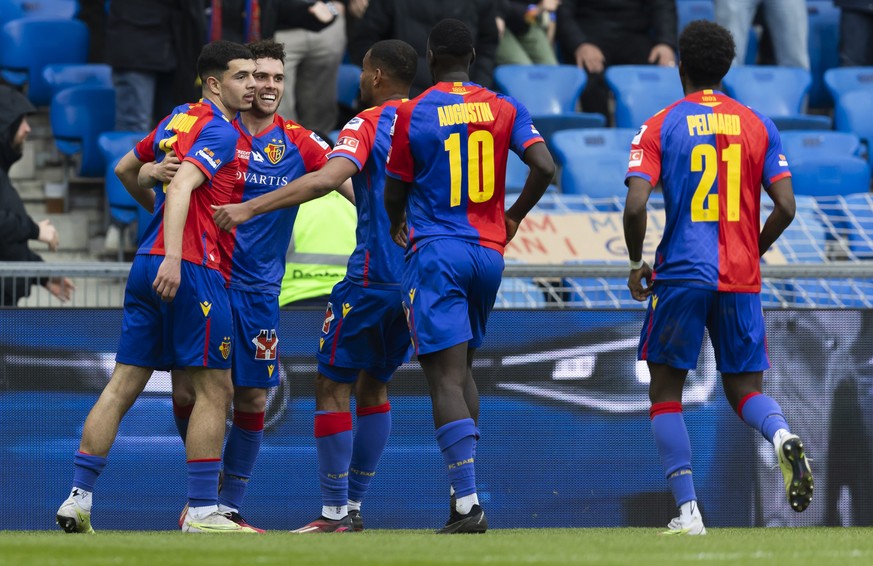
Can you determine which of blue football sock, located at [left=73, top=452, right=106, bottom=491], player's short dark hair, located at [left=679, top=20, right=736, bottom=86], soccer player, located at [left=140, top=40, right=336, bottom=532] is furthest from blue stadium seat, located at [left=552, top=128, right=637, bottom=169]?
blue football sock, located at [left=73, top=452, right=106, bottom=491]

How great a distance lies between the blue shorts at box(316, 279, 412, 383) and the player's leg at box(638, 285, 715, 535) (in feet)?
3.80

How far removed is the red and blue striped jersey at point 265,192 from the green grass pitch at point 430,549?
122 cm

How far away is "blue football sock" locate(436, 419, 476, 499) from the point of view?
600 cm

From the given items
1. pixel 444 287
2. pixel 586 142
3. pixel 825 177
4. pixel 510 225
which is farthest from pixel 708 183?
pixel 825 177

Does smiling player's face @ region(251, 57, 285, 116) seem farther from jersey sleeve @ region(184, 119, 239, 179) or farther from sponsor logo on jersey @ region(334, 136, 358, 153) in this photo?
sponsor logo on jersey @ region(334, 136, 358, 153)

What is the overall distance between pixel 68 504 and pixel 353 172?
1859 millimetres

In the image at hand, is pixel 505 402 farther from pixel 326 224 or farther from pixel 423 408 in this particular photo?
pixel 326 224

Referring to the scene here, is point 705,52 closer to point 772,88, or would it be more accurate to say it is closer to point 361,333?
point 361,333

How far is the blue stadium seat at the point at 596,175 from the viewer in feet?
36.2

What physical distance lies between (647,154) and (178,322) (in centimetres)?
211

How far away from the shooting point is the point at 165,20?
36.8 feet

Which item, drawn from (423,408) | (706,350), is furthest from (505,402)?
(706,350)

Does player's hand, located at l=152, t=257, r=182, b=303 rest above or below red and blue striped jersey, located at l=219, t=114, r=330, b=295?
below

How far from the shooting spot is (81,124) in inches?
453
